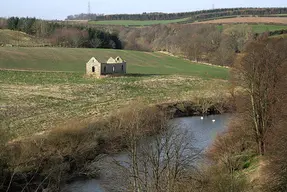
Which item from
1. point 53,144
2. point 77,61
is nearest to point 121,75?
point 77,61

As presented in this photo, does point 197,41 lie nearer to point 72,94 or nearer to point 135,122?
point 72,94

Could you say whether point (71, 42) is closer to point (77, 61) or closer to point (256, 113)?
point (77, 61)

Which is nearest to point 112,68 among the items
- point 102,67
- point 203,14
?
point 102,67

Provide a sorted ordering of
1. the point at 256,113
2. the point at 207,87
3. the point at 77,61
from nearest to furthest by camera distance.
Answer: the point at 256,113 → the point at 207,87 → the point at 77,61

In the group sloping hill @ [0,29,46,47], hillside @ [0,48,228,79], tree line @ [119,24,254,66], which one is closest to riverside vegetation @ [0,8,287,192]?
hillside @ [0,48,228,79]

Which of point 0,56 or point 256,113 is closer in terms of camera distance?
point 256,113

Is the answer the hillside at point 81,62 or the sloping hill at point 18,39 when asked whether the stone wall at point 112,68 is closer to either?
the hillside at point 81,62

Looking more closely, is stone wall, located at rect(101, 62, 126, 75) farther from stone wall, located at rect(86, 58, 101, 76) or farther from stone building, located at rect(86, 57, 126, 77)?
stone wall, located at rect(86, 58, 101, 76)
